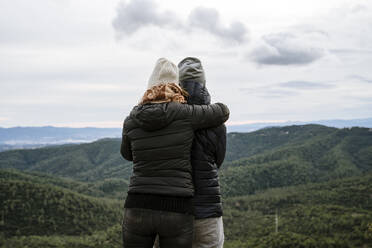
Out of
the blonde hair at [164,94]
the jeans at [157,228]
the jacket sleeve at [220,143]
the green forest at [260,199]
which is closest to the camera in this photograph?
the jeans at [157,228]

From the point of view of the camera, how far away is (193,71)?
303cm

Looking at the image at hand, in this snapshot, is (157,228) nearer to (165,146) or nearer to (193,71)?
(165,146)

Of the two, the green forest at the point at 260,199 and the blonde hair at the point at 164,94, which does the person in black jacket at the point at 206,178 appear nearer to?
the blonde hair at the point at 164,94

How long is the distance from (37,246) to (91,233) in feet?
34.1

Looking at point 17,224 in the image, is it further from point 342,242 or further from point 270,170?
point 270,170

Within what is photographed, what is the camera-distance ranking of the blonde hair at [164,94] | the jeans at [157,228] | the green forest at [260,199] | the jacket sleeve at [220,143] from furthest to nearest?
the green forest at [260,199]
the jacket sleeve at [220,143]
the blonde hair at [164,94]
the jeans at [157,228]

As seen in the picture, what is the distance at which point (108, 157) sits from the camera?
138500 mm

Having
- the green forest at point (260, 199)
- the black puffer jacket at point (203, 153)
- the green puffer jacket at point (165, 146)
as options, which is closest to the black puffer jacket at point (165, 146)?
the green puffer jacket at point (165, 146)

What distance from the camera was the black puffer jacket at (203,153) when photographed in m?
2.81

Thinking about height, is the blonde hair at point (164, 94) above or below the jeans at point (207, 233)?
above

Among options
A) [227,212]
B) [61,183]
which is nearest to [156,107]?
[227,212]

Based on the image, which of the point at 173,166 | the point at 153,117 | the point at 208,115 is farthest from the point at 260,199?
the point at 153,117

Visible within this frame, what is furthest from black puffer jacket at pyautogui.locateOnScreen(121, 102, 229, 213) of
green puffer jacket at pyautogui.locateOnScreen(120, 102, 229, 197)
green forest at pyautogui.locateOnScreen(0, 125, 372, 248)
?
green forest at pyautogui.locateOnScreen(0, 125, 372, 248)

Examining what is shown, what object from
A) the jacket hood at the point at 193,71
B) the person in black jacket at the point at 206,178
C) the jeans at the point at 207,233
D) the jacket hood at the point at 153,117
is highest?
the jacket hood at the point at 193,71
